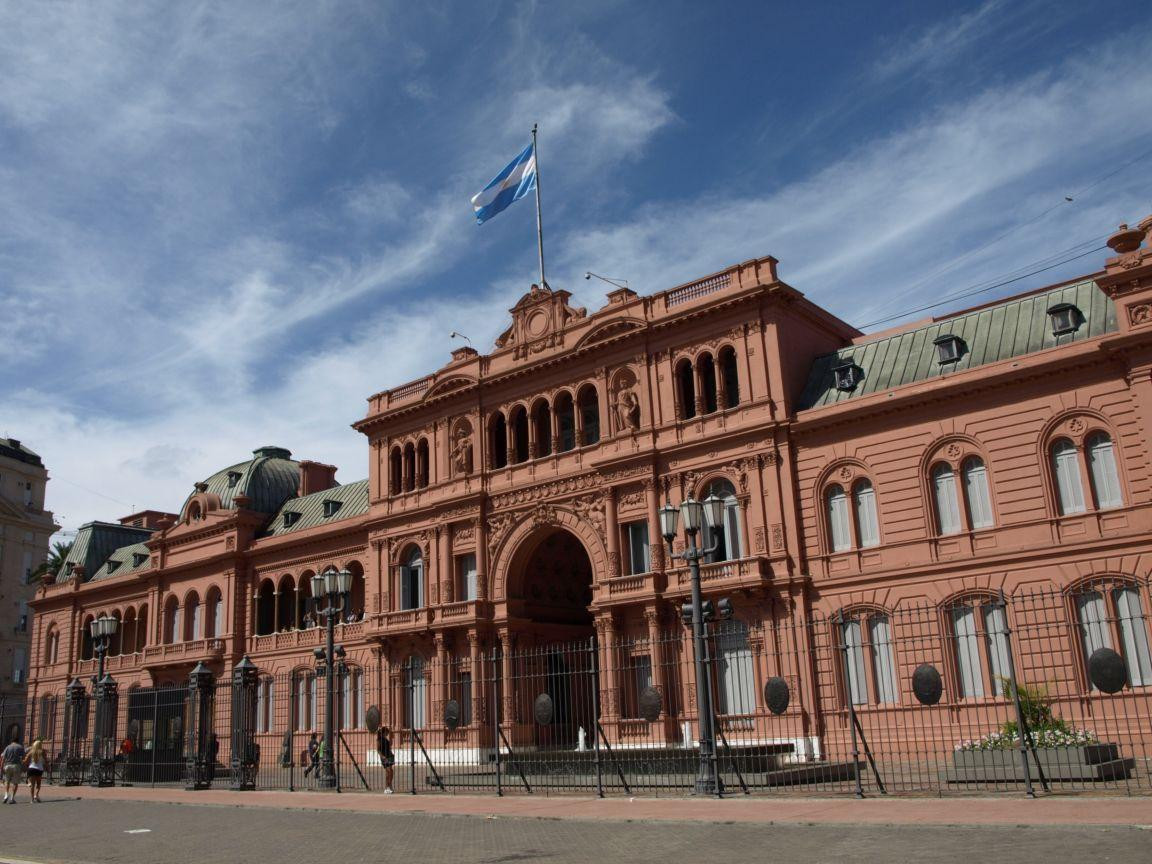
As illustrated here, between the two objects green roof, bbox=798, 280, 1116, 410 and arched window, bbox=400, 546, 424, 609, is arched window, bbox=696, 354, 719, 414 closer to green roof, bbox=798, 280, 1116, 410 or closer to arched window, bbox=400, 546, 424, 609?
green roof, bbox=798, 280, 1116, 410

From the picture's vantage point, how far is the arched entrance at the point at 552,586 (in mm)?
41531

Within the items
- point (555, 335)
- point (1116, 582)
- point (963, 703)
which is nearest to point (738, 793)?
point (963, 703)

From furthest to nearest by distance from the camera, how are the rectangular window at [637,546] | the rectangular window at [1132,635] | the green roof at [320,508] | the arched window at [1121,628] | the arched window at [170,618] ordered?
the arched window at [170,618] → the green roof at [320,508] → the rectangular window at [637,546] → the arched window at [1121,628] → the rectangular window at [1132,635]

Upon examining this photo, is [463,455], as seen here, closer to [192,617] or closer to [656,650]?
[656,650]

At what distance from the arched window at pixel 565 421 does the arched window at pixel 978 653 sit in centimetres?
1627

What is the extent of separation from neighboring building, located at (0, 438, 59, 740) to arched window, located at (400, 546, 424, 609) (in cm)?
4447

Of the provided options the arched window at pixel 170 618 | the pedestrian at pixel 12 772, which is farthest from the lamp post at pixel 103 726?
the arched window at pixel 170 618

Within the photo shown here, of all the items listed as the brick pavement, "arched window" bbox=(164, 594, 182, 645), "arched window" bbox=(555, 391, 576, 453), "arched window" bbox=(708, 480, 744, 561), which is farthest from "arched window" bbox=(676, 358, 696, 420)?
"arched window" bbox=(164, 594, 182, 645)

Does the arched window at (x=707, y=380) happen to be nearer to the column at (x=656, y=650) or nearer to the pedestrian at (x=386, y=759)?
the column at (x=656, y=650)

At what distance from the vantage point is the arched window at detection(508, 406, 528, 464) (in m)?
42.7

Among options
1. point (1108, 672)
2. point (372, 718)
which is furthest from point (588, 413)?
point (1108, 672)

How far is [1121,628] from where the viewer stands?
91.3 feet

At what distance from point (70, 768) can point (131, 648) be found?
2572 centimetres

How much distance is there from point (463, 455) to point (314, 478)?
18793 millimetres
